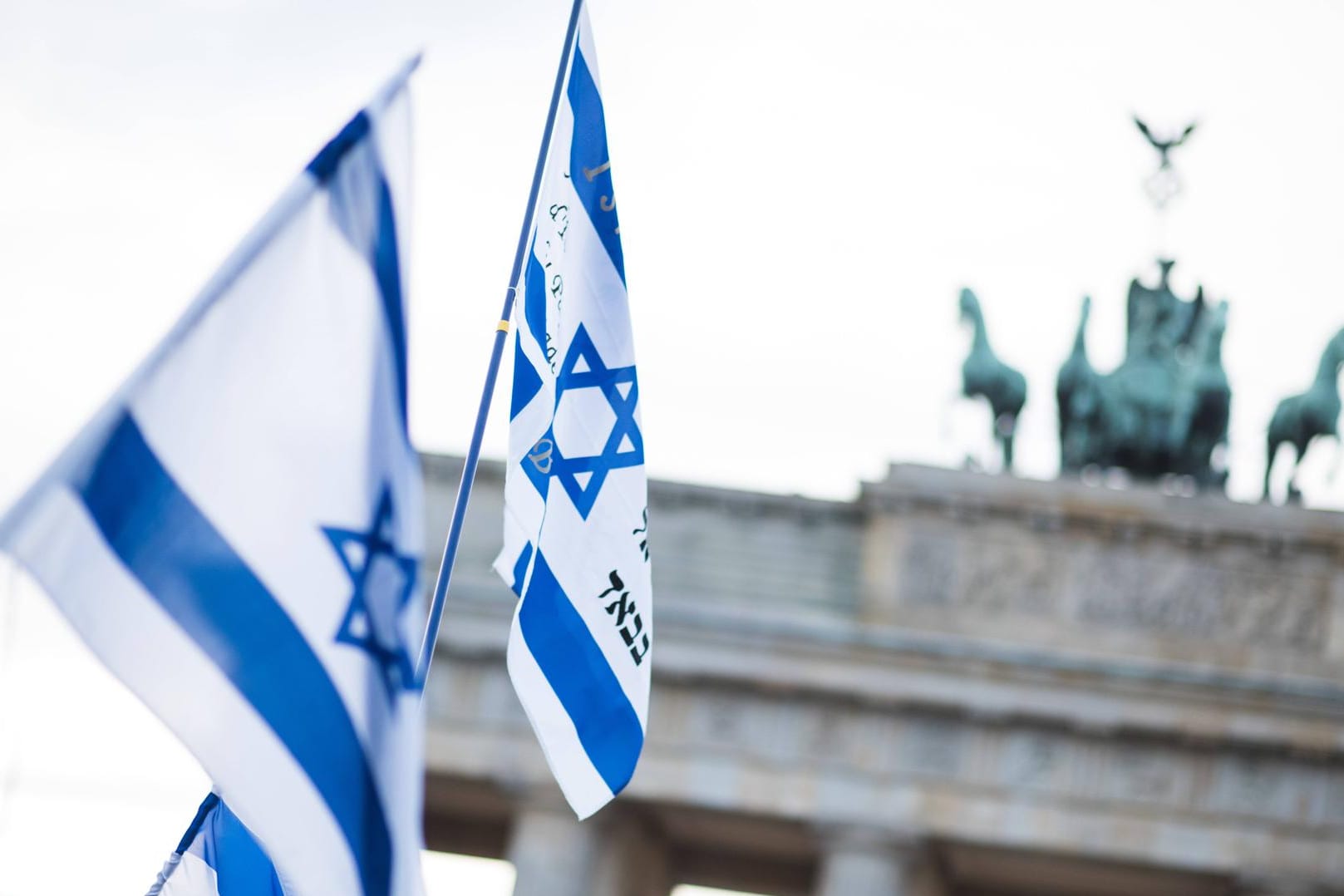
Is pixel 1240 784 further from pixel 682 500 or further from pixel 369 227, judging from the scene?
pixel 369 227

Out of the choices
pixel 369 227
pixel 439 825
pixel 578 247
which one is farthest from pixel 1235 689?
pixel 369 227

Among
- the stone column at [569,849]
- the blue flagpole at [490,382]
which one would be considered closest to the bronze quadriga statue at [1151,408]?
the stone column at [569,849]

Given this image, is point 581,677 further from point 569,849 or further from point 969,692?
point 569,849

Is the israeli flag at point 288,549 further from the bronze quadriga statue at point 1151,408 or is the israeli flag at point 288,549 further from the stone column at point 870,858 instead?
the bronze quadriga statue at point 1151,408

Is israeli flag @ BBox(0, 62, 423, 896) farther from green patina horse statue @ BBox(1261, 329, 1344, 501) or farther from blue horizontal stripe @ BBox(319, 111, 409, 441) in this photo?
green patina horse statue @ BBox(1261, 329, 1344, 501)

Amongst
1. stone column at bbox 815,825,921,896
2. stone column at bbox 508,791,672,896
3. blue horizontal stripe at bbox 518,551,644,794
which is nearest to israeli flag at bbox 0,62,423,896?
blue horizontal stripe at bbox 518,551,644,794

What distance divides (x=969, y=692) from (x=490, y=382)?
2174 cm

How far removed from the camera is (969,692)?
27.5 metres

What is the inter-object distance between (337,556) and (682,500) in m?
24.0

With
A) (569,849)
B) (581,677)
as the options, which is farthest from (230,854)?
(569,849)

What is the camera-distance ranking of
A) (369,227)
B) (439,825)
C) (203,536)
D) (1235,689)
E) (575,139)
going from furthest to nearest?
(439,825), (1235,689), (575,139), (369,227), (203,536)

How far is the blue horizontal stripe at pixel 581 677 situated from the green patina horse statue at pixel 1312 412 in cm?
2276

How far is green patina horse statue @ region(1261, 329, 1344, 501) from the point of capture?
28438 mm

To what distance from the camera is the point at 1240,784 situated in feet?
90.2
